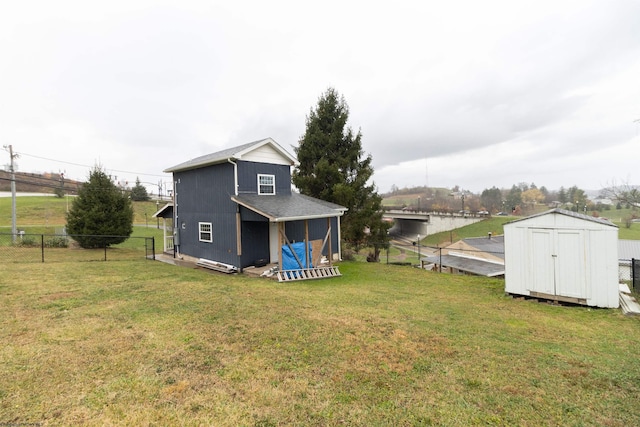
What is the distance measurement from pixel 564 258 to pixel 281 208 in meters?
9.85

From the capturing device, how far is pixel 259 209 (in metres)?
11.6

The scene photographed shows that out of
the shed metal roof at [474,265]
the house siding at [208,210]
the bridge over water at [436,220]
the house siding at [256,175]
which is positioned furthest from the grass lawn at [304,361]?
the bridge over water at [436,220]

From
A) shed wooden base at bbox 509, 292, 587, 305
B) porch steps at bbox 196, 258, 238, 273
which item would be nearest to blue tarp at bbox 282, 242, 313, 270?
porch steps at bbox 196, 258, 238, 273

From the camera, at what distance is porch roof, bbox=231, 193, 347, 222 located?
1136 centimetres

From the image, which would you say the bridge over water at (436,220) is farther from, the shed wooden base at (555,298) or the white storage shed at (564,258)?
the shed wooden base at (555,298)

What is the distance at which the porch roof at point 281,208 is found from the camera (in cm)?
1136

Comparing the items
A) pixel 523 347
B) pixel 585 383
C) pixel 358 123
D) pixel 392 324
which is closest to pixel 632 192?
pixel 523 347

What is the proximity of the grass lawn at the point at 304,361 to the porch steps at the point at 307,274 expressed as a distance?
3204mm

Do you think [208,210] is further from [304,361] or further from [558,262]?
[558,262]

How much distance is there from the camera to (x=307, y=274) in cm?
1209

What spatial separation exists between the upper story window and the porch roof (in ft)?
1.21

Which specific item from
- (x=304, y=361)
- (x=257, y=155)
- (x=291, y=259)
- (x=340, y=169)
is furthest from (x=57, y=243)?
(x=304, y=361)

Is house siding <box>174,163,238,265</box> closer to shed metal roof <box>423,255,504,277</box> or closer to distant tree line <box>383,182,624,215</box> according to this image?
shed metal roof <box>423,255,504,277</box>

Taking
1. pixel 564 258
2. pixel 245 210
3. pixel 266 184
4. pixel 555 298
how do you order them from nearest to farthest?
1. pixel 564 258
2. pixel 555 298
3. pixel 245 210
4. pixel 266 184
